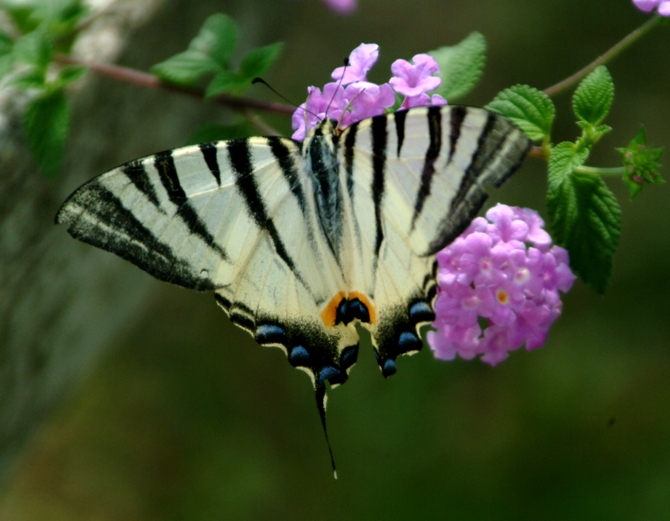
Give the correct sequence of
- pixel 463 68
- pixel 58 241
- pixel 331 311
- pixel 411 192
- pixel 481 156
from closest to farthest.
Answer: pixel 481 156, pixel 411 192, pixel 331 311, pixel 463 68, pixel 58 241

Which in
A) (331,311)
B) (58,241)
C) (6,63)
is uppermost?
(6,63)

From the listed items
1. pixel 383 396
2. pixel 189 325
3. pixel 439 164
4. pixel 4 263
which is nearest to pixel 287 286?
pixel 439 164

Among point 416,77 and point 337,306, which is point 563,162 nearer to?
point 416,77

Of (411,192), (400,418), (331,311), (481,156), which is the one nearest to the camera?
(481,156)

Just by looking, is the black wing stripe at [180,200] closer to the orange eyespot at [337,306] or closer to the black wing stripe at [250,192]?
the black wing stripe at [250,192]

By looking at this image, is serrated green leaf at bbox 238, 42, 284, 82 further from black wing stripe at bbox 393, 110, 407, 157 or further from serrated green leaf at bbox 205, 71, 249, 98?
black wing stripe at bbox 393, 110, 407, 157

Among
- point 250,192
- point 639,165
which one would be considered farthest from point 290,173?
point 639,165

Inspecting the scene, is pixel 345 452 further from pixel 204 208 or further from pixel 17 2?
pixel 17 2

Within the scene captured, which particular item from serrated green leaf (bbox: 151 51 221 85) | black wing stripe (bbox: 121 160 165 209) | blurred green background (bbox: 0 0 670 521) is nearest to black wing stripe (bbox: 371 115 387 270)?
black wing stripe (bbox: 121 160 165 209)

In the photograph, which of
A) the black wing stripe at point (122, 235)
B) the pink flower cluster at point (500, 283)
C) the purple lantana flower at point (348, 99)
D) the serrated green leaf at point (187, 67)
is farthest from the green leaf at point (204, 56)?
the pink flower cluster at point (500, 283)
